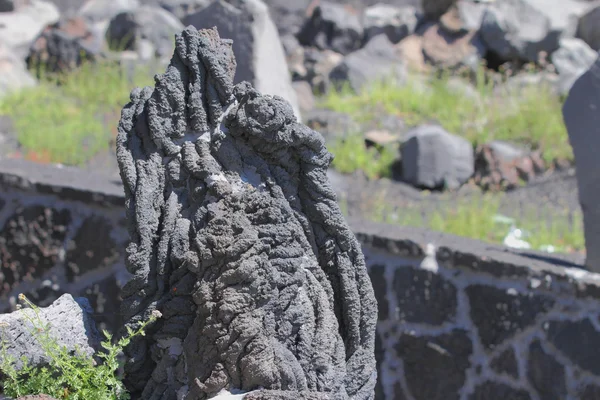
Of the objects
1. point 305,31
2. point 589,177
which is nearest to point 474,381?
point 589,177

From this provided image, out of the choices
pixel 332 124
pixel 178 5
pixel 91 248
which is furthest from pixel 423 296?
pixel 178 5

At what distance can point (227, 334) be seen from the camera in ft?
6.95

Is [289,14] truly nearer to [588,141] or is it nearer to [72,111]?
[72,111]

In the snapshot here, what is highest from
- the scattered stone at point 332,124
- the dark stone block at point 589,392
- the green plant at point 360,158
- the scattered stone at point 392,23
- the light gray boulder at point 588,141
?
the light gray boulder at point 588,141

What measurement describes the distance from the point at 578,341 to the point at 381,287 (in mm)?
995

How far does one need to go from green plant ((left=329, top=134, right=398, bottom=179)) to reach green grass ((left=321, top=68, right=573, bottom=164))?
4cm

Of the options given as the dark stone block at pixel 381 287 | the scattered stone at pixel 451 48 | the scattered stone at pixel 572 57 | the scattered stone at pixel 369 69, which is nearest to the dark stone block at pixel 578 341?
the dark stone block at pixel 381 287

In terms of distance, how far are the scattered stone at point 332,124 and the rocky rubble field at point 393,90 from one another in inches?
0.7

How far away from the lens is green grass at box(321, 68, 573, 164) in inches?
300

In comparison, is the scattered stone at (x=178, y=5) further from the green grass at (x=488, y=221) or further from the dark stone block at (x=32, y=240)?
the dark stone block at (x=32, y=240)

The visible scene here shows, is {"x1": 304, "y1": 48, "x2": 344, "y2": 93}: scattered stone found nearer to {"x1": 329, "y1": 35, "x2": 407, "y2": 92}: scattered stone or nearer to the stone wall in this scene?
{"x1": 329, "y1": 35, "x2": 407, "y2": 92}: scattered stone

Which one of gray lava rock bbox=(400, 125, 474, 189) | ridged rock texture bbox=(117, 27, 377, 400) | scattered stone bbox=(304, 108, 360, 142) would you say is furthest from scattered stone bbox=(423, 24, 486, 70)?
ridged rock texture bbox=(117, 27, 377, 400)

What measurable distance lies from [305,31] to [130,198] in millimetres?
10563

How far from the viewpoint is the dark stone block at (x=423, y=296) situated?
4.45 metres
